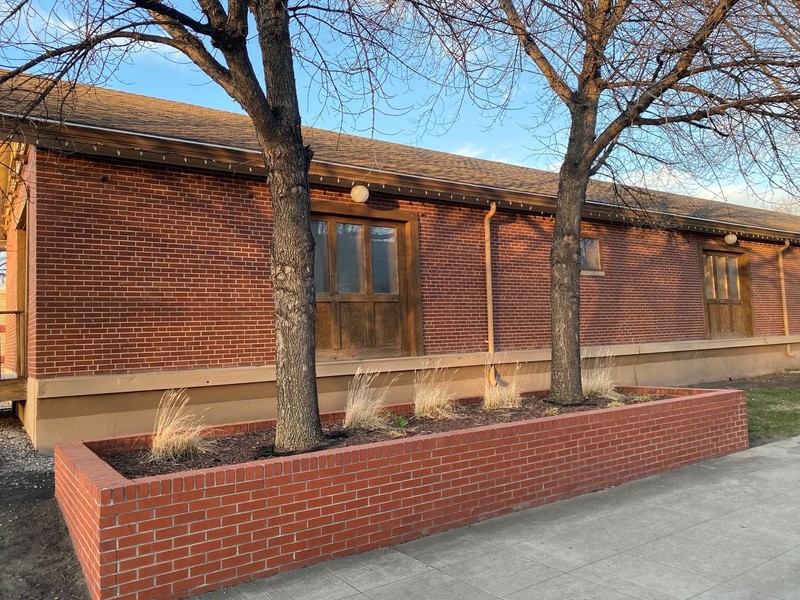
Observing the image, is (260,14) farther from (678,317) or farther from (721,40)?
(678,317)

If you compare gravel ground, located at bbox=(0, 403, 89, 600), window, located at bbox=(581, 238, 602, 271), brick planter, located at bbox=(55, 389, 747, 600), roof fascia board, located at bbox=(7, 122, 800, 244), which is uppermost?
roof fascia board, located at bbox=(7, 122, 800, 244)

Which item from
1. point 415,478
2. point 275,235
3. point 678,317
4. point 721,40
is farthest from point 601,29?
point 678,317

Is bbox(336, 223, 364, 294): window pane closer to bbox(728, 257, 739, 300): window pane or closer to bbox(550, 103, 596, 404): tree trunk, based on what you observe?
bbox(550, 103, 596, 404): tree trunk

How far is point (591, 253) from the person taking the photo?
13047mm

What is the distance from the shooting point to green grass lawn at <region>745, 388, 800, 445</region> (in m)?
8.34

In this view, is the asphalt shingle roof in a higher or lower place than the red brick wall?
higher

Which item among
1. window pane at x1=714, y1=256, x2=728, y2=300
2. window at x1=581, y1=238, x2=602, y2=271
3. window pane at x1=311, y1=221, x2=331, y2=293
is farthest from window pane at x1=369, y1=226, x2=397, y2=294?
window pane at x1=714, y1=256, x2=728, y2=300

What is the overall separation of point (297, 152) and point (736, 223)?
13855 mm

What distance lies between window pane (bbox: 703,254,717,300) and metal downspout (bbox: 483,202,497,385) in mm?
7366

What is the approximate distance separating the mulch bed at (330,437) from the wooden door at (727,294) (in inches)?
349

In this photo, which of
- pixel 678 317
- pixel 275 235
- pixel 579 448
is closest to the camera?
pixel 275 235

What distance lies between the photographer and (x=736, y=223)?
50.5 ft

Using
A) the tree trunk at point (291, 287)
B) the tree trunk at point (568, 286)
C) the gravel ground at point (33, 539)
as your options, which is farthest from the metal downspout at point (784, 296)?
the gravel ground at point (33, 539)

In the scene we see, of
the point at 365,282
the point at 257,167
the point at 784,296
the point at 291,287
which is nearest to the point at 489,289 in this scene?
the point at 365,282
